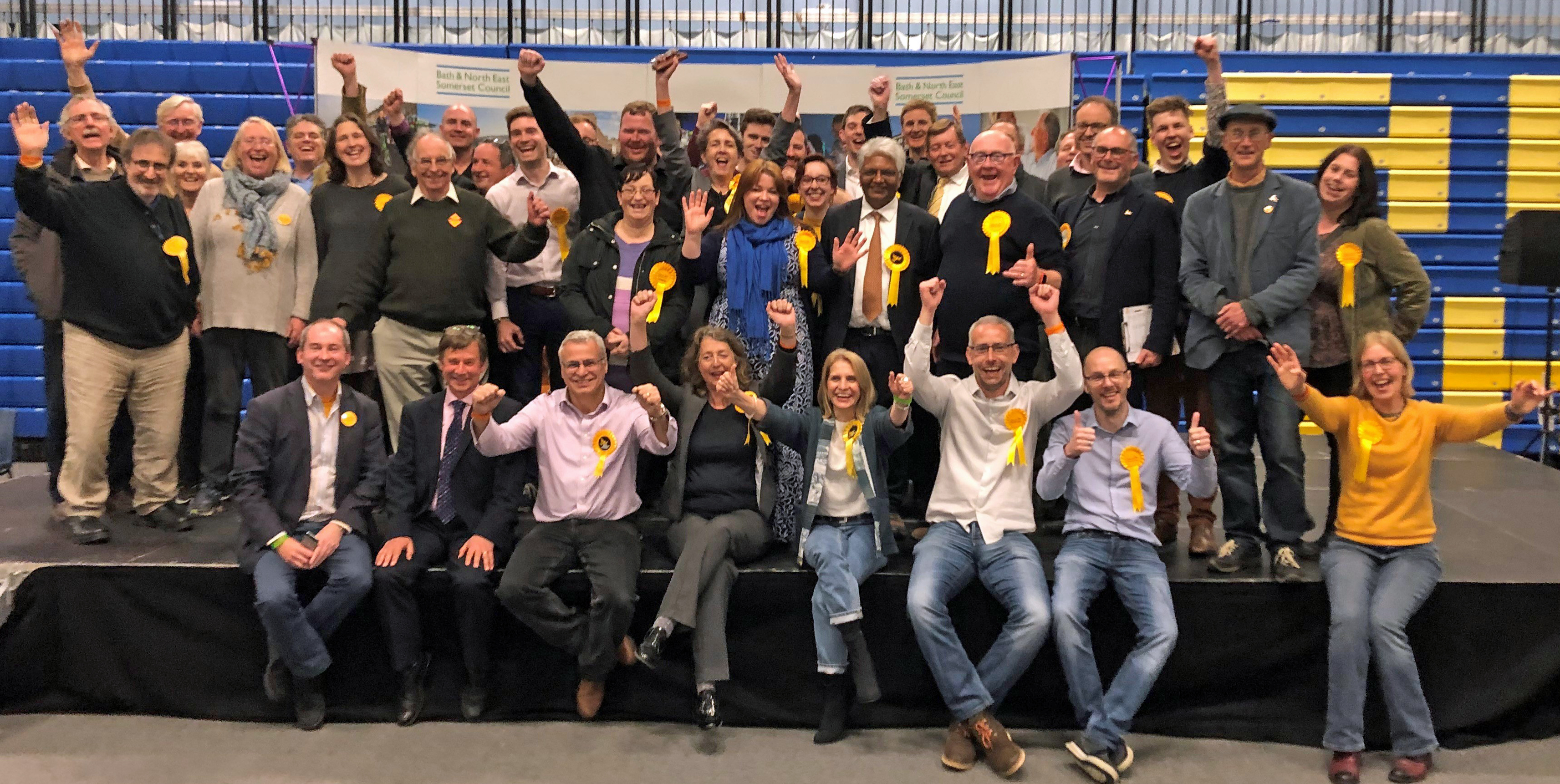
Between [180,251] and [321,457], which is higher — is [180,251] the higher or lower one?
the higher one

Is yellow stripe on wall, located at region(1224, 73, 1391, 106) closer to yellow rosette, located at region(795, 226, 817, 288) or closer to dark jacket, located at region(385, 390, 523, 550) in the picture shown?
yellow rosette, located at region(795, 226, 817, 288)

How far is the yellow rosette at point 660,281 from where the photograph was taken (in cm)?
403

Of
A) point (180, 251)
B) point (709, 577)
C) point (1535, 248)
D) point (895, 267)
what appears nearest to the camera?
point (709, 577)

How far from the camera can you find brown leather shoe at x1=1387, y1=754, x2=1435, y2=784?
3.26m

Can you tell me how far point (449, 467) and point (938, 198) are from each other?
2.11 metres

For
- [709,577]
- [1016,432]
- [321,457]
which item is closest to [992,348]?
[1016,432]

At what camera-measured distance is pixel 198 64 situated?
794 centimetres

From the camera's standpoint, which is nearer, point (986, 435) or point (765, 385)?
point (986, 435)

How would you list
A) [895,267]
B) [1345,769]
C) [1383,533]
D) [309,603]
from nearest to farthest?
[1345,769] → [1383,533] → [309,603] → [895,267]

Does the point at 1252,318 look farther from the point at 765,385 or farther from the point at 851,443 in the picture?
the point at 765,385

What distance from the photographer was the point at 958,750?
10.9 feet

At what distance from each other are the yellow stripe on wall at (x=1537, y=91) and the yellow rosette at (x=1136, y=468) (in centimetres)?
641

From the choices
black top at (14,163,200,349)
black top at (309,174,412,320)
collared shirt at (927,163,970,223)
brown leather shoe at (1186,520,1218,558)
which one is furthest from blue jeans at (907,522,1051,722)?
black top at (14,163,200,349)

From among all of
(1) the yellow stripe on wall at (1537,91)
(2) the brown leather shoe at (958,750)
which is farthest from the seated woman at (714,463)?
(1) the yellow stripe on wall at (1537,91)
